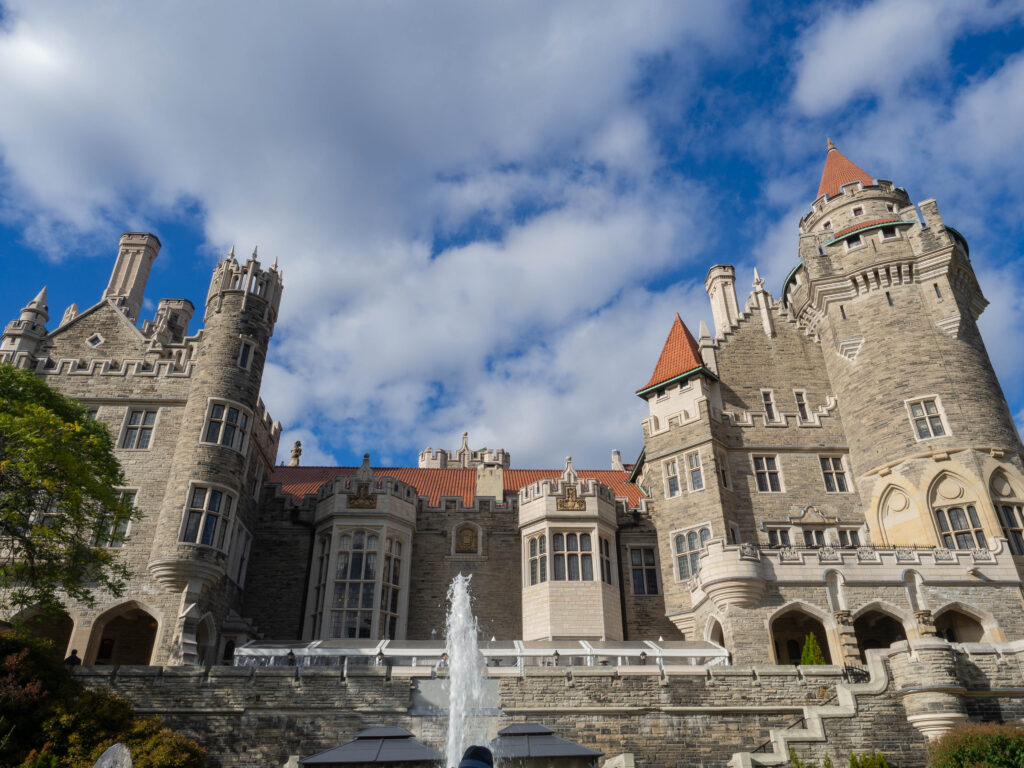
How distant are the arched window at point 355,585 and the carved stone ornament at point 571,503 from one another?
739cm

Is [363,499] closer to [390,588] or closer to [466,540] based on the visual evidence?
[390,588]

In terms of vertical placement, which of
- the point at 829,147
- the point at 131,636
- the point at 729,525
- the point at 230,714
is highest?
the point at 829,147

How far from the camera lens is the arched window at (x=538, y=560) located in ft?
94.8

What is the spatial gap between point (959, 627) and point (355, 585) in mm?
21239

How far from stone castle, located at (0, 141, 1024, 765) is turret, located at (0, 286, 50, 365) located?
0.30ft

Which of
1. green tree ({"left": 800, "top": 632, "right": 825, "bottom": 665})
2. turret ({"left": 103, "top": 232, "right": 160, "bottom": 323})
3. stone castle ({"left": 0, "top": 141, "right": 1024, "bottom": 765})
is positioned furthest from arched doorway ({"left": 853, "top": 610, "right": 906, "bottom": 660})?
turret ({"left": 103, "top": 232, "right": 160, "bottom": 323})

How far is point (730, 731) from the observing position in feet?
65.0

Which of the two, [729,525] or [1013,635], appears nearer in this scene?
[1013,635]

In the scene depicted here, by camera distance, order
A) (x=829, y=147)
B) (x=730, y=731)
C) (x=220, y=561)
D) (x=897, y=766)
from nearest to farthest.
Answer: (x=897, y=766) → (x=730, y=731) → (x=220, y=561) → (x=829, y=147)

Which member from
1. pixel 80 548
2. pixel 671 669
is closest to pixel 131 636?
pixel 80 548

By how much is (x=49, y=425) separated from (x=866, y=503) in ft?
92.4

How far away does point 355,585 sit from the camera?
27984 mm

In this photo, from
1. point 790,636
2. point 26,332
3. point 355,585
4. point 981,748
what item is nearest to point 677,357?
point 790,636

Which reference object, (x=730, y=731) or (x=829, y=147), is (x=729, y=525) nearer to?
(x=730, y=731)
